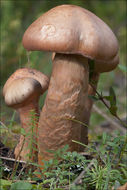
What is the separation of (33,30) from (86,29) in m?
0.36

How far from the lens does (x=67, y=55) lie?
1750mm

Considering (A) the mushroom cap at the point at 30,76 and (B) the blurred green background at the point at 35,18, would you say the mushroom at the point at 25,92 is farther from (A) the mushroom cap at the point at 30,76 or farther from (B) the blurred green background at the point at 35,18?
(B) the blurred green background at the point at 35,18

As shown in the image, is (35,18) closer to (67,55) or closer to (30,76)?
(30,76)

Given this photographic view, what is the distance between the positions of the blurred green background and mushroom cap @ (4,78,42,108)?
7.84 ft

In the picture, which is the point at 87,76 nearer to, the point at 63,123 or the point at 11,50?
the point at 63,123

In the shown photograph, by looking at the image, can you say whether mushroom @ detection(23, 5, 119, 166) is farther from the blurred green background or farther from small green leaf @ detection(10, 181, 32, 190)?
the blurred green background

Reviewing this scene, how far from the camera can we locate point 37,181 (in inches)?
62.0

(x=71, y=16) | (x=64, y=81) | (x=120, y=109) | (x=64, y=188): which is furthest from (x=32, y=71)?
(x=120, y=109)

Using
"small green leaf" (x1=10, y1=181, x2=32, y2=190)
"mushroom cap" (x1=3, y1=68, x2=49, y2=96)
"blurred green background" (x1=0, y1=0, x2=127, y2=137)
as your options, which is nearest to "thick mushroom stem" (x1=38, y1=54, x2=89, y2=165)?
"mushroom cap" (x1=3, y1=68, x2=49, y2=96)

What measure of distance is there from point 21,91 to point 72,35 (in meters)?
0.59

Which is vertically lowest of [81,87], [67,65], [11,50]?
[81,87]

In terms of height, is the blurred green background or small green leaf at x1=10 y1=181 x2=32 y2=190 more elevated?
the blurred green background

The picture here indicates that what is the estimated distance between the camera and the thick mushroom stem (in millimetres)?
1773

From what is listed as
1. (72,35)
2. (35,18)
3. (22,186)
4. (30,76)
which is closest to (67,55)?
(72,35)
